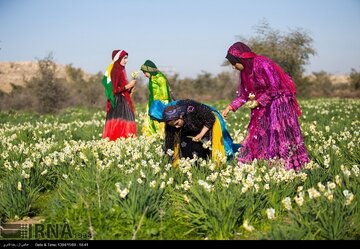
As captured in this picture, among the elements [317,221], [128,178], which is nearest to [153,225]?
[128,178]

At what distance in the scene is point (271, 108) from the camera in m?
6.32

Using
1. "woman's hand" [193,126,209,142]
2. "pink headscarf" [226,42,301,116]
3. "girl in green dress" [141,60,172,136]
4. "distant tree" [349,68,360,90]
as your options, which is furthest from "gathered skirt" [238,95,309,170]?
"distant tree" [349,68,360,90]

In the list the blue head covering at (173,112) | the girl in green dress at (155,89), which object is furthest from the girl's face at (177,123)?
the girl in green dress at (155,89)

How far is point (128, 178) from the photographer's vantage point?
5.10 metres

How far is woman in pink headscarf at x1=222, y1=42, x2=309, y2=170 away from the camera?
623 centimetres

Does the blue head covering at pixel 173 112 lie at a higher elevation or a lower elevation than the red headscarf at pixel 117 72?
lower

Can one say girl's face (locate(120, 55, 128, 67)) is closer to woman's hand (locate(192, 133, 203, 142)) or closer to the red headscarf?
the red headscarf

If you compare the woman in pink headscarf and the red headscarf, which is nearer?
the woman in pink headscarf

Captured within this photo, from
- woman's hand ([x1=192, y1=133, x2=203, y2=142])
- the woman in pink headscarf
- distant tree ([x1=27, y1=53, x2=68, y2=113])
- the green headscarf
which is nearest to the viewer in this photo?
the woman in pink headscarf

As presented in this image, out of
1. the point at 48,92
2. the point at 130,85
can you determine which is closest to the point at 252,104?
the point at 130,85

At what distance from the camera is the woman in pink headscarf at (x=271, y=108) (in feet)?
20.4

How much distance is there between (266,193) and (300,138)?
1880mm

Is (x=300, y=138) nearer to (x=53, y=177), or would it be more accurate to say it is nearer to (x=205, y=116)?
(x=205, y=116)

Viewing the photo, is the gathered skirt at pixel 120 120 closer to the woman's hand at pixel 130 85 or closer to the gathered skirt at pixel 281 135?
the woman's hand at pixel 130 85
